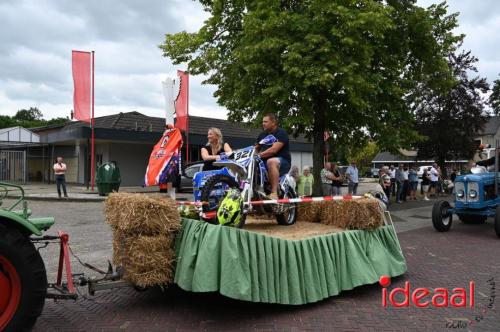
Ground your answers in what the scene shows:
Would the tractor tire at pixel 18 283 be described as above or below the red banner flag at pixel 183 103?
below

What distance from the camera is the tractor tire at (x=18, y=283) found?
11.0 ft

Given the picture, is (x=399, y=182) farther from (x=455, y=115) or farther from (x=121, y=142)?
(x=121, y=142)

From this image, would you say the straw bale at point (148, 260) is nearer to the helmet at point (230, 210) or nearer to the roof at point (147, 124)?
the helmet at point (230, 210)

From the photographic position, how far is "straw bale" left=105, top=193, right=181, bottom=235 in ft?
13.7

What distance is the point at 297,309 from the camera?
468 cm

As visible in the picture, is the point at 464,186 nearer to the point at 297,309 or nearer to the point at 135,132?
the point at 297,309

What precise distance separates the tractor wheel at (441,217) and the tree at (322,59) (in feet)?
12.5

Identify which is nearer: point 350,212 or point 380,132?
point 350,212

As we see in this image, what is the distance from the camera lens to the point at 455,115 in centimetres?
2567

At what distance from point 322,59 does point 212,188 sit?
8269 mm

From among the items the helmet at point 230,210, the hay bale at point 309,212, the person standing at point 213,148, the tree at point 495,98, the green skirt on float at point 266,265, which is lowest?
the green skirt on float at point 266,265

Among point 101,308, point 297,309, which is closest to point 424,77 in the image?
point 297,309

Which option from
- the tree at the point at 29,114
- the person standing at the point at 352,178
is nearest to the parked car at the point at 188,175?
the person standing at the point at 352,178

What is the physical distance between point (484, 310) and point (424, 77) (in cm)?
1314
